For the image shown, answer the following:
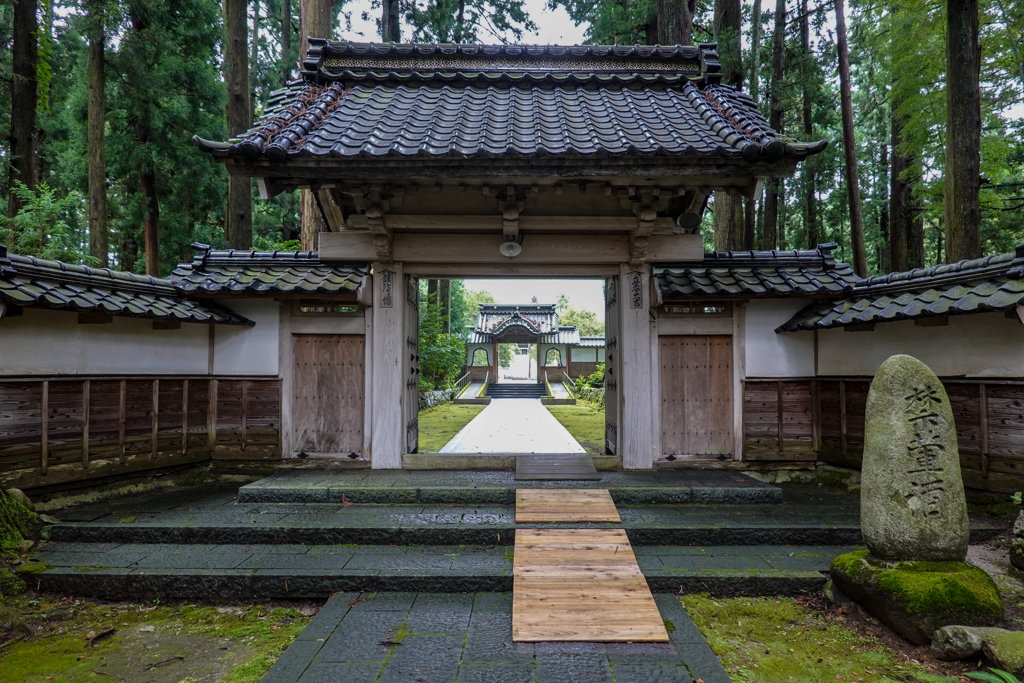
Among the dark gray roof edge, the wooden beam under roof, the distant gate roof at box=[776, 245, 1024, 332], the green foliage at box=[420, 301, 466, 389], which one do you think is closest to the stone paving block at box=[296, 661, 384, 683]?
the wooden beam under roof

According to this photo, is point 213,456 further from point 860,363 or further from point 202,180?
point 202,180

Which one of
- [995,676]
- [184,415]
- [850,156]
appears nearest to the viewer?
[995,676]

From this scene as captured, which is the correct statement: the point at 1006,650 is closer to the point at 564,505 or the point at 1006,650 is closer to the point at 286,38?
the point at 564,505

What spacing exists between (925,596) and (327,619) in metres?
3.85

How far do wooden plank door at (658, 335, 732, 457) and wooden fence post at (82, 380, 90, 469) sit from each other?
6.49 m

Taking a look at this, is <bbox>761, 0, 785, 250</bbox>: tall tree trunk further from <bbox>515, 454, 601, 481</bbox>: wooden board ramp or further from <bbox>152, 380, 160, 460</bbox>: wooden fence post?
<bbox>152, 380, 160, 460</bbox>: wooden fence post

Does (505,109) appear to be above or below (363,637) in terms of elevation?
above

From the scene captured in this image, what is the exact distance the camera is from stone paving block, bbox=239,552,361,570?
4000 mm

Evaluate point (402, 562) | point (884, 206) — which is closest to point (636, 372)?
point (402, 562)

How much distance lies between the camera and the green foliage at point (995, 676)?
260cm

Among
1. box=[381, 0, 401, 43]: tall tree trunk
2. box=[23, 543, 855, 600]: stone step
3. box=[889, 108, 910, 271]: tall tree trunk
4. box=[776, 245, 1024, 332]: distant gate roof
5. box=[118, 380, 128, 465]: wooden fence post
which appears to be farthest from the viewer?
box=[889, 108, 910, 271]: tall tree trunk

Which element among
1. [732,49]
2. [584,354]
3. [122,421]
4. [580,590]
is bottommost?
[580,590]

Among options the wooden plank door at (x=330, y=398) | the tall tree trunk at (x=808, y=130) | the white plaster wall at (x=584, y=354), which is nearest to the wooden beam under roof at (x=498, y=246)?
the wooden plank door at (x=330, y=398)

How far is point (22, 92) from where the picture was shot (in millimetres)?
8375
